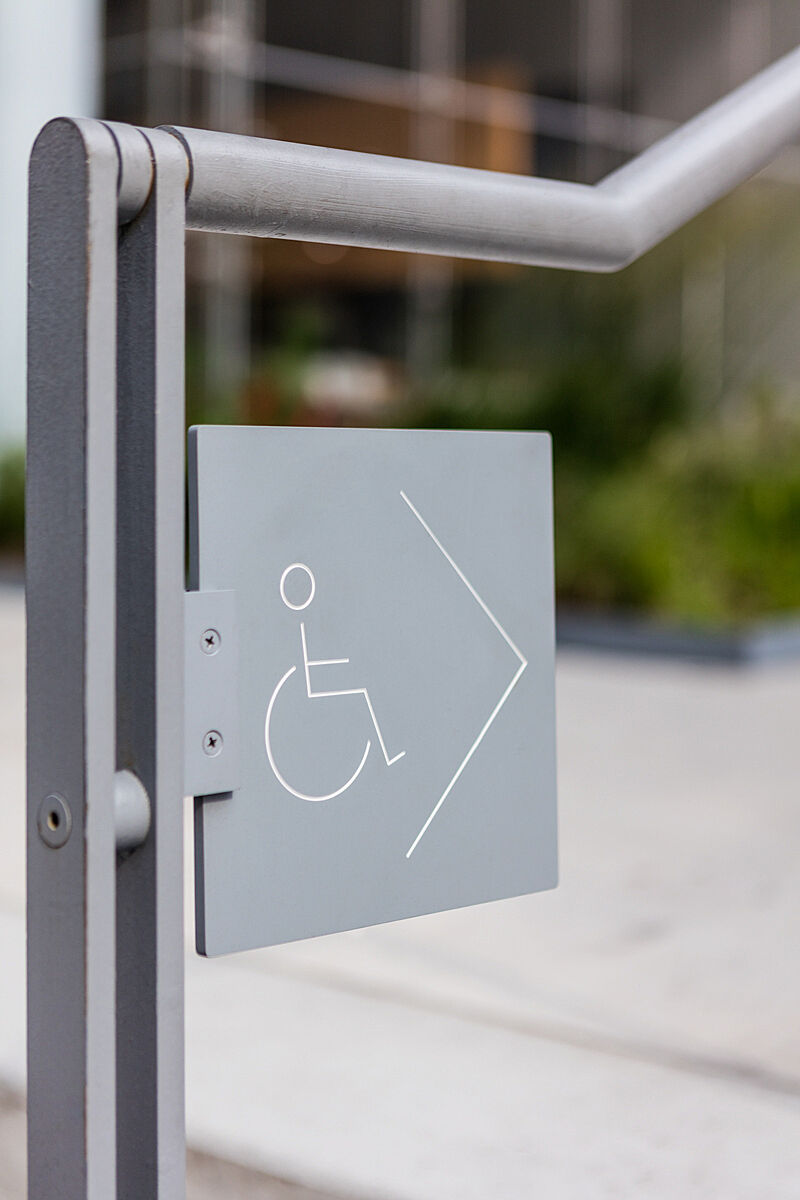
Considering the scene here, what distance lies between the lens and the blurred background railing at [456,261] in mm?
9711

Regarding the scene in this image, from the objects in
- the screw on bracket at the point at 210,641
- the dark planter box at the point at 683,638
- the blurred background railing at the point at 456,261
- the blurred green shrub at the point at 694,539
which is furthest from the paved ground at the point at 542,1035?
the blurred background railing at the point at 456,261

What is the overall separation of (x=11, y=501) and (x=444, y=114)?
13.7 feet

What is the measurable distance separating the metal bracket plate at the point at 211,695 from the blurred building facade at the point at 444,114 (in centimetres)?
907

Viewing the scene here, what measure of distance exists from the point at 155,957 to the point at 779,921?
2067 millimetres

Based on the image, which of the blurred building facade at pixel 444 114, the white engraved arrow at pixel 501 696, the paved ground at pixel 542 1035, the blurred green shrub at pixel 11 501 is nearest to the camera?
the white engraved arrow at pixel 501 696

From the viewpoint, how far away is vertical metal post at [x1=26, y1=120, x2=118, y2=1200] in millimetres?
754

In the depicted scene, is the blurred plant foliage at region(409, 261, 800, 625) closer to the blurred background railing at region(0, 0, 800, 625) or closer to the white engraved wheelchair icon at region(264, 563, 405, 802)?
the blurred background railing at region(0, 0, 800, 625)

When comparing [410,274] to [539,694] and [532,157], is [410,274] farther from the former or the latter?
[539,694]

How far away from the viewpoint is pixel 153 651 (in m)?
0.79

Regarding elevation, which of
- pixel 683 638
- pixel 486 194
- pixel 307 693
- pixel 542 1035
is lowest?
pixel 542 1035

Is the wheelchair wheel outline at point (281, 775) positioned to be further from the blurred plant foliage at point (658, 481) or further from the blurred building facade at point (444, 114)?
the blurred building facade at point (444, 114)

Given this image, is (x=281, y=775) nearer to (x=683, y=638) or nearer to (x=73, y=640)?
(x=73, y=640)

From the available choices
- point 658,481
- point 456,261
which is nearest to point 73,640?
point 658,481

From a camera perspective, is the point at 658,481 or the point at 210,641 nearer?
the point at 210,641
